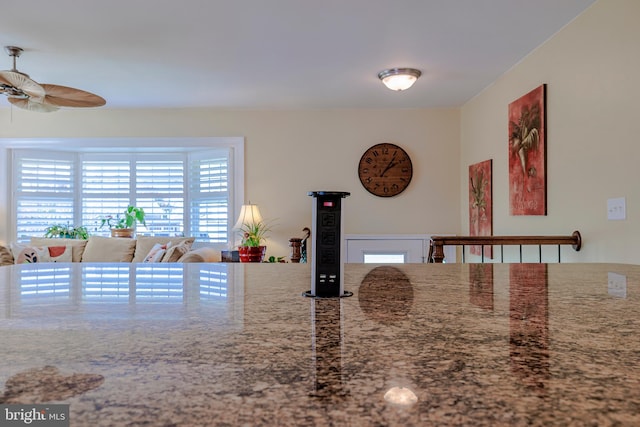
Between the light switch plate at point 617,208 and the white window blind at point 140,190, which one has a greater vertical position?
the white window blind at point 140,190

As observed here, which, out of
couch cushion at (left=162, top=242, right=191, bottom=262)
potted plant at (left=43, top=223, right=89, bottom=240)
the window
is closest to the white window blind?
the window

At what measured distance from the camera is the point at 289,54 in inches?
139

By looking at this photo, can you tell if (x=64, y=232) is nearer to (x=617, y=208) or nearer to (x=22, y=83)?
(x=22, y=83)

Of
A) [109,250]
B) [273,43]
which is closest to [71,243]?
[109,250]

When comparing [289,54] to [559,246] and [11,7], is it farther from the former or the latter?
[559,246]

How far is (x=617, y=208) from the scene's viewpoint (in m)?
2.45

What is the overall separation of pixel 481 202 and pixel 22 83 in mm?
3891

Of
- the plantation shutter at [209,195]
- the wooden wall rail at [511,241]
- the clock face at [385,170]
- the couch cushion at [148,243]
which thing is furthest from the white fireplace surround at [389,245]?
the wooden wall rail at [511,241]

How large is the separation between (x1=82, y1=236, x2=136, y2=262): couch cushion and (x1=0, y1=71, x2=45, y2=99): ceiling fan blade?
6.90ft

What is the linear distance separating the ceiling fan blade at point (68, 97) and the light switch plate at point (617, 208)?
3.25m

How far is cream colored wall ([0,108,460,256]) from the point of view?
5.30 m

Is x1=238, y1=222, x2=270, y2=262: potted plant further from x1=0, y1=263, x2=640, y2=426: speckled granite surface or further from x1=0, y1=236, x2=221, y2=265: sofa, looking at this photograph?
x1=0, y1=263, x2=640, y2=426: speckled granite surface

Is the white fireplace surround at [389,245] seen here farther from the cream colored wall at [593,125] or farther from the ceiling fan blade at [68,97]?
the ceiling fan blade at [68,97]

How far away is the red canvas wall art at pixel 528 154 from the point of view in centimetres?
325
